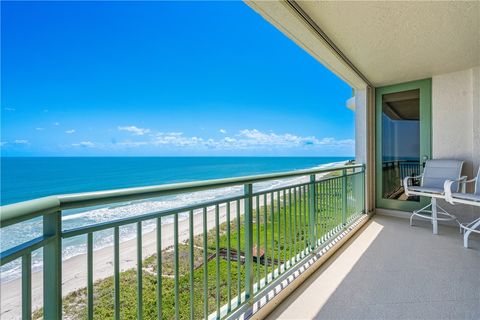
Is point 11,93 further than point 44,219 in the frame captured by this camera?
Yes

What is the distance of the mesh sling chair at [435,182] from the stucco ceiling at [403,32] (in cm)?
138

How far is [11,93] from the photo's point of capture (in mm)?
19625

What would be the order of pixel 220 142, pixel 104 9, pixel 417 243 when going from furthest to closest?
pixel 220 142
pixel 104 9
pixel 417 243

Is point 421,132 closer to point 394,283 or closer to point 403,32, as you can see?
point 403,32

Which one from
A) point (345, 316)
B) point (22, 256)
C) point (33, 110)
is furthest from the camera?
point (33, 110)

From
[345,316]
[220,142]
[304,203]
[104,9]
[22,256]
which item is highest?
[104,9]

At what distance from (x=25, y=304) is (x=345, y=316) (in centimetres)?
175

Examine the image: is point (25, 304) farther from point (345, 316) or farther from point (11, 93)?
point (11, 93)

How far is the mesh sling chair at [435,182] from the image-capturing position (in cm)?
321

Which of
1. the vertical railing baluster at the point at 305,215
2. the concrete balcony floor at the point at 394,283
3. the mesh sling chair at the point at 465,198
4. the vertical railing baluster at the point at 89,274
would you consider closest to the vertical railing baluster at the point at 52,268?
the vertical railing baluster at the point at 89,274

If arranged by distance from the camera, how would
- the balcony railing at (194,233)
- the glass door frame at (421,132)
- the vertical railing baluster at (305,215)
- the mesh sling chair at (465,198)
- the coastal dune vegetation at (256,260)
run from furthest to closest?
the glass door frame at (421,132) → the mesh sling chair at (465,198) → the vertical railing baluster at (305,215) → the coastal dune vegetation at (256,260) → the balcony railing at (194,233)

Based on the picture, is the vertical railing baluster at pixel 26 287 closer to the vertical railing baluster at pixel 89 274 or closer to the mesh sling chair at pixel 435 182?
the vertical railing baluster at pixel 89 274

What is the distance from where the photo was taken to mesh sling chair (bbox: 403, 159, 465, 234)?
3213mm

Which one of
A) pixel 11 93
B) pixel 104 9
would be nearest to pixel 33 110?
pixel 11 93
